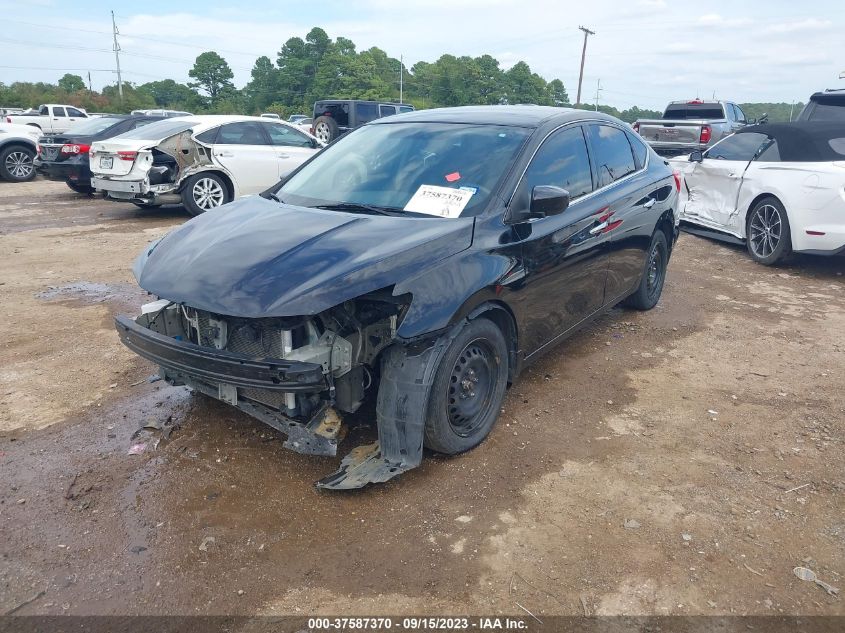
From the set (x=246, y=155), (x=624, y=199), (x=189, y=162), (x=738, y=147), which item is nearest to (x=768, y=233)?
(x=738, y=147)

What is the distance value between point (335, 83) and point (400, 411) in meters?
86.9

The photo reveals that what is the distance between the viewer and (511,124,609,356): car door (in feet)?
11.9

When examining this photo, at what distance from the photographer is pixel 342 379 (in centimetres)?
301

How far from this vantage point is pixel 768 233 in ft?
24.5

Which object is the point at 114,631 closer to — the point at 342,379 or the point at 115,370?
the point at 342,379

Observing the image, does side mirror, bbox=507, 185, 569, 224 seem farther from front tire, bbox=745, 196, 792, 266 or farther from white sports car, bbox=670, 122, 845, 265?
front tire, bbox=745, 196, 792, 266

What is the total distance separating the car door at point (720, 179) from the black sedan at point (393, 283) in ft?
15.1

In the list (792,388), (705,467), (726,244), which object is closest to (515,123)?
(705,467)

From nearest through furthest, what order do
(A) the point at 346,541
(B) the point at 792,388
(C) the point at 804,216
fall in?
(A) the point at 346,541
(B) the point at 792,388
(C) the point at 804,216

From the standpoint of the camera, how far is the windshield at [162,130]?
9625mm

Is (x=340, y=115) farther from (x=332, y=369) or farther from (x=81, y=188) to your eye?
(x=332, y=369)

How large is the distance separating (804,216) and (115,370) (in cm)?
692

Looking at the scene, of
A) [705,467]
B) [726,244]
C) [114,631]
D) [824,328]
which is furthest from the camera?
[726,244]

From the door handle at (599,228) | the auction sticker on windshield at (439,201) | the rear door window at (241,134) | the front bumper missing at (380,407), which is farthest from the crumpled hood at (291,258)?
the rear door window at (241,134)
